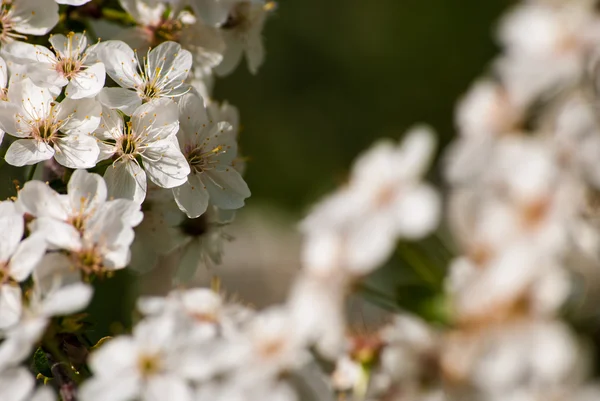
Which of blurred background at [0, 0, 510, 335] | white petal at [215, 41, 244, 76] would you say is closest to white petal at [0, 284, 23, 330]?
white petal at [215, 41, 244, 76]

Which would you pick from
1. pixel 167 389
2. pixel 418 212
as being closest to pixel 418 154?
pixel 418 212

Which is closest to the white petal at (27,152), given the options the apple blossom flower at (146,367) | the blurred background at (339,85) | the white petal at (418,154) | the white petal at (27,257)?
the white petal at (27,257)

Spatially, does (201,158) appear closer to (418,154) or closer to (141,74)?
(141,74)

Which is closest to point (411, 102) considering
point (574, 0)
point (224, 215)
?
point (224, 215)

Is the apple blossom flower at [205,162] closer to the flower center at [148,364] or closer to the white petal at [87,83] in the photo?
the white petal at [87,83]

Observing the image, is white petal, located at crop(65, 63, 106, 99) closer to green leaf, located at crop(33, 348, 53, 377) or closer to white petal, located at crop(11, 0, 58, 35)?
white petal, located at crop(11, 0, 58, 35)
